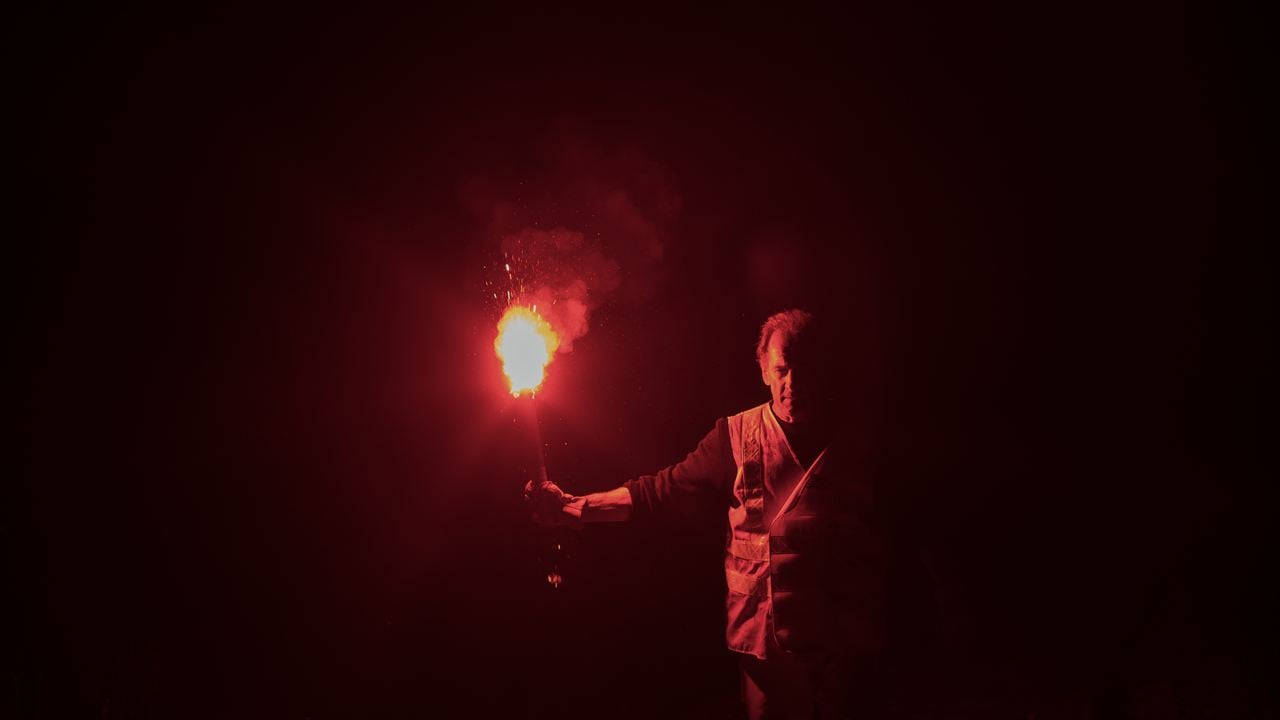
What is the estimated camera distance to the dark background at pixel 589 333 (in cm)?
491

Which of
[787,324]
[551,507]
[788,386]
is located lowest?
[551,507]

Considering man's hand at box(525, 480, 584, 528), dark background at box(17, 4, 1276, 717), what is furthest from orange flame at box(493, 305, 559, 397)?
dark background at box(17, 4, 1276, 717)

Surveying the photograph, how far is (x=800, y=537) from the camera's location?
3773 millimetres

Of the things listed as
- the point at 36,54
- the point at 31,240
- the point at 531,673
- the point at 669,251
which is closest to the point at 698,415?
the point at 669,251

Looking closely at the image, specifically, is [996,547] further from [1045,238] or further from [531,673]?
[531,673]

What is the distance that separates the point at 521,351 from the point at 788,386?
1.40 meters

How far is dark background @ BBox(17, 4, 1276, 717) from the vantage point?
16.1 ft

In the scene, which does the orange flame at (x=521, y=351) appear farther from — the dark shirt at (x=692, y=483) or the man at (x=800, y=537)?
the dark shirt at (x=692, y=483)

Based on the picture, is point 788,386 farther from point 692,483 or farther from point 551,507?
point 551,507

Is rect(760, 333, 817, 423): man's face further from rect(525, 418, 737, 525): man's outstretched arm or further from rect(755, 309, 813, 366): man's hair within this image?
rect(525, 418, 737, 525): man's outstretched arm

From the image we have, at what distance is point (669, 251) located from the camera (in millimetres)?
5551

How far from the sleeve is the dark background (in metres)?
1.07

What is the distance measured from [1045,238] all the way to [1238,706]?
3226mm

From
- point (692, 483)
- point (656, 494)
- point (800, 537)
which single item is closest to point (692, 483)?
point (692, 483)
